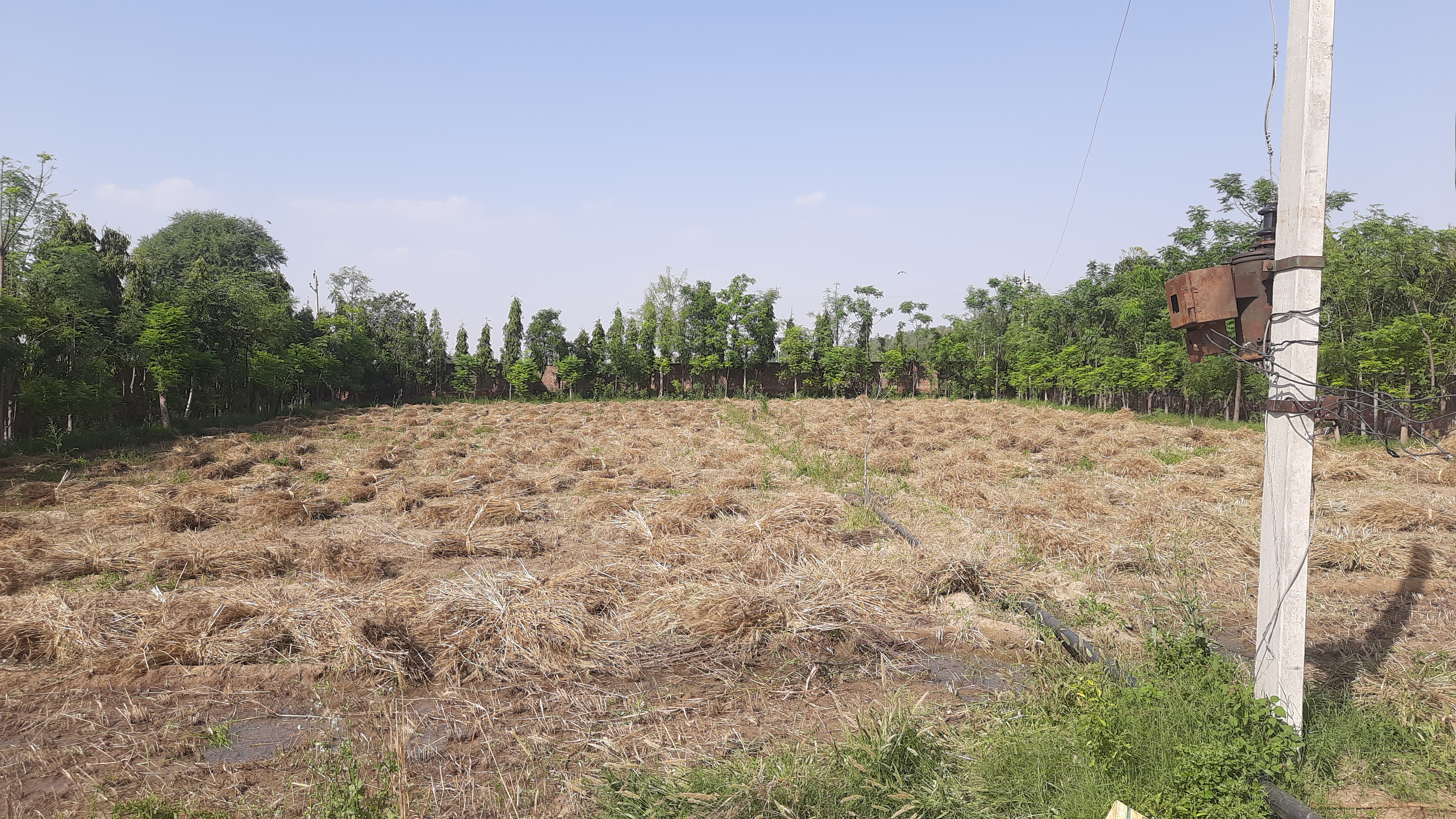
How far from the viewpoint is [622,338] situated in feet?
162

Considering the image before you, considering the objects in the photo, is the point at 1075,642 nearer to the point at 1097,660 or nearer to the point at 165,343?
the point at 1097,660

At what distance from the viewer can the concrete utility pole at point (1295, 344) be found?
A: 3.25m

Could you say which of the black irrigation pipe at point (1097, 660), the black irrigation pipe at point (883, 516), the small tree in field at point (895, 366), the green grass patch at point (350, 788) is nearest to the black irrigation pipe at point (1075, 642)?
the black irrigation pipe at point (1097, 660)

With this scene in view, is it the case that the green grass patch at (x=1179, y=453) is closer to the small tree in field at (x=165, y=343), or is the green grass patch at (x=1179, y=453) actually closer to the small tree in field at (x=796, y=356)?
the small tree in field at (x=165, y=343)

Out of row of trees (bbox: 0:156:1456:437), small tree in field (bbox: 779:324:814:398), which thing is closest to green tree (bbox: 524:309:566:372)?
row of trees (bbox: 0:156:1456:437)

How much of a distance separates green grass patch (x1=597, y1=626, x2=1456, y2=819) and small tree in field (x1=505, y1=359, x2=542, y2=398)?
44.3 m

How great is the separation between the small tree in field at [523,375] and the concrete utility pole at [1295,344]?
149 feet

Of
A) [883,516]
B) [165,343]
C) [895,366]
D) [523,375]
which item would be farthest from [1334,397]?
[523,375]

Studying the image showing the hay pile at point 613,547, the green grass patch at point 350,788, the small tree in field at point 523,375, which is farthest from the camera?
Answer: the small tree in field at point 523,375

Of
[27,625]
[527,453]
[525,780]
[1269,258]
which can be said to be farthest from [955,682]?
[527,453]

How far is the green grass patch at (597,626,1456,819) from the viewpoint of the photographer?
3113 millimetres

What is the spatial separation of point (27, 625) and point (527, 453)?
11.3m

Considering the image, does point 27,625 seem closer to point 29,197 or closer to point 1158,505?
point 1158,505

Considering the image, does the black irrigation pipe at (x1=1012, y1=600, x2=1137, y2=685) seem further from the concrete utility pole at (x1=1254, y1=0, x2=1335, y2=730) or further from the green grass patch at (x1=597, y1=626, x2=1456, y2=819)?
the concrete utility pole at (x1=1254, y1=0, x2=1335, y2=730)
